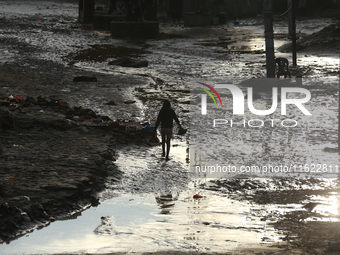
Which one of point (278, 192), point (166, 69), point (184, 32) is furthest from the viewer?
point (184, 32)

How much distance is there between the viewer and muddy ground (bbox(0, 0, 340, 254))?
5238mm

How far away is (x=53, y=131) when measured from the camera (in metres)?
8.45

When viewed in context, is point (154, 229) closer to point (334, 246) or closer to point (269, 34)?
point (334, 246)

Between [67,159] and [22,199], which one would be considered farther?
[67,159]

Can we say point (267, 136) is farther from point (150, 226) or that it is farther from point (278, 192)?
point (150, 226)

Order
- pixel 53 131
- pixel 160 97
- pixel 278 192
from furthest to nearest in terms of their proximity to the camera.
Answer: pixel 160 97 < pixel 53 131 < pixel 278 192

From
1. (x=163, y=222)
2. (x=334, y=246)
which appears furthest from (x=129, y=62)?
(x=334, y=246)

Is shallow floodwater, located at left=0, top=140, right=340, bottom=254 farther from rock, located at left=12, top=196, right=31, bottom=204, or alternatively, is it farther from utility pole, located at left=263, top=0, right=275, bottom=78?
utility pole, located at left=263, top=0, right=275, bottom=78

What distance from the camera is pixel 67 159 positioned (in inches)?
282

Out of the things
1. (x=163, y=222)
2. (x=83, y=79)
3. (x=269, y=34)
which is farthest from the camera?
(x=83, y=79)

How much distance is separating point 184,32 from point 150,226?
21855 mm

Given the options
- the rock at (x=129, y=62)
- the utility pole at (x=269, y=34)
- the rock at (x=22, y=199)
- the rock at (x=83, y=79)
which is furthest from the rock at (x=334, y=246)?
the rock at (x=129, y=62)

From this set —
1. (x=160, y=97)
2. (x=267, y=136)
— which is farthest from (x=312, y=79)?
(x=267, y=136)

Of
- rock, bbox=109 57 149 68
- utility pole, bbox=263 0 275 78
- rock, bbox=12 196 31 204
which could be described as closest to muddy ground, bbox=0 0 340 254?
rock, bbox=12 196 31 204
